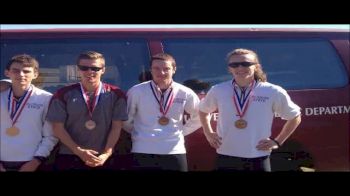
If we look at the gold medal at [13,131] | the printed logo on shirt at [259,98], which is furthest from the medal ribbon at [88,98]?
the printed logo on shirt at [259,98]

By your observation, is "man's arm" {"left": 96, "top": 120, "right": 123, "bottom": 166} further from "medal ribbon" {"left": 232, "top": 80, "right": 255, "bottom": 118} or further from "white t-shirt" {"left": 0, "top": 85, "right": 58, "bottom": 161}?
"medal ribbon" {"left": 232, "top": 80, "right": 255, "bottom": 118}

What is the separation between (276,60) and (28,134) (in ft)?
7.92

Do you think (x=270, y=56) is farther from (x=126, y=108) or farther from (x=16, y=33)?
(x=16, y=33)

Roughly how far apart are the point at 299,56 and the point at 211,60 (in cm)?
92

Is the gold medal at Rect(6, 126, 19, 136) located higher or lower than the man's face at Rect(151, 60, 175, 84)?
lower

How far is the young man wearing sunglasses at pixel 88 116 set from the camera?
3.36 m

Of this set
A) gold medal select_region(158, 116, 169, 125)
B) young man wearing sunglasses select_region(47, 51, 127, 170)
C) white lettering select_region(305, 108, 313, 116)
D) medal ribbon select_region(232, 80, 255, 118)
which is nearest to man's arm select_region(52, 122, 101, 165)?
young man wearing sunglasses select_region(47, 51, 127, 170)

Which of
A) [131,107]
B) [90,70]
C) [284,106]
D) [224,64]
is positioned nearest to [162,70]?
[131,107]

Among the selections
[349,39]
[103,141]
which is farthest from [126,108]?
[349,39]

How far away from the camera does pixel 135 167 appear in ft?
11.7

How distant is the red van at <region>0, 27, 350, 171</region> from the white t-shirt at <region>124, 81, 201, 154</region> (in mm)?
234

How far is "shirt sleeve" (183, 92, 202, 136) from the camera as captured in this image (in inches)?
142

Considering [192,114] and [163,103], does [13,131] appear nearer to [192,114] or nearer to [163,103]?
[163,103]

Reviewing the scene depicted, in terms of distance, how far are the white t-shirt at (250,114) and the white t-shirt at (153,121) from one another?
0.23 m
